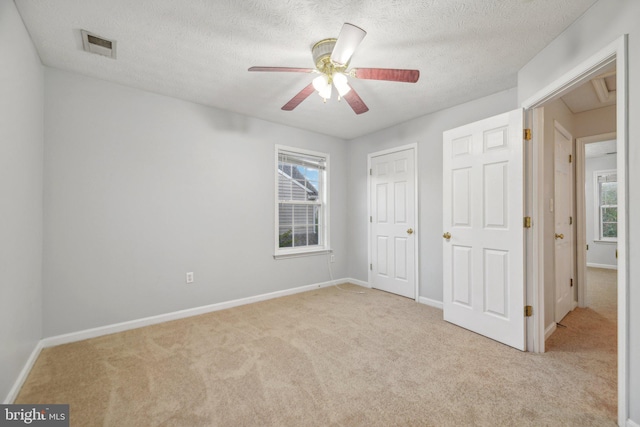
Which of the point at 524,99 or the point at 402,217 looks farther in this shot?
the point at 402,217

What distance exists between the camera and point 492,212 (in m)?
2.61

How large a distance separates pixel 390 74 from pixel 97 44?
2272 millimetres

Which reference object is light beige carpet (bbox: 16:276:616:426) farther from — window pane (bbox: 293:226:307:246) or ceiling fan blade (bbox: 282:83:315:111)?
ceiling fan blade (bbox: 282:83:315:111)

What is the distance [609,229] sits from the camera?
20.1 feet

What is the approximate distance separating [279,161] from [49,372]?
10.4ft

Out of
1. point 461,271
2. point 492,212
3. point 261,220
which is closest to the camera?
point 492,212

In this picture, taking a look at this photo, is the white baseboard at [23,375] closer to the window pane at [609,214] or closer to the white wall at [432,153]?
the white wall at [432,153]

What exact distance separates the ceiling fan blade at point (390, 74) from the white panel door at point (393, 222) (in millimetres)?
2029

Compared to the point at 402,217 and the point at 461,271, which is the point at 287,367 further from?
the point at 402,217

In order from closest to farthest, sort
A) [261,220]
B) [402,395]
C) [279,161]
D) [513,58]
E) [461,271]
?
[402,395]
[513,58]
[461,271]
[261,220]
[279,161]

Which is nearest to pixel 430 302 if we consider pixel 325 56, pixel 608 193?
pixel 325 56

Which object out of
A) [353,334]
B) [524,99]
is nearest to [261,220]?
[353,334]

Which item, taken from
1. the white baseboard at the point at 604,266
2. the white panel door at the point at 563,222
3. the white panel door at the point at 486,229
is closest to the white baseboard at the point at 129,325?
the white panel door at the point at 486,229

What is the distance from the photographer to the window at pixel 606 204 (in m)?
6.12
